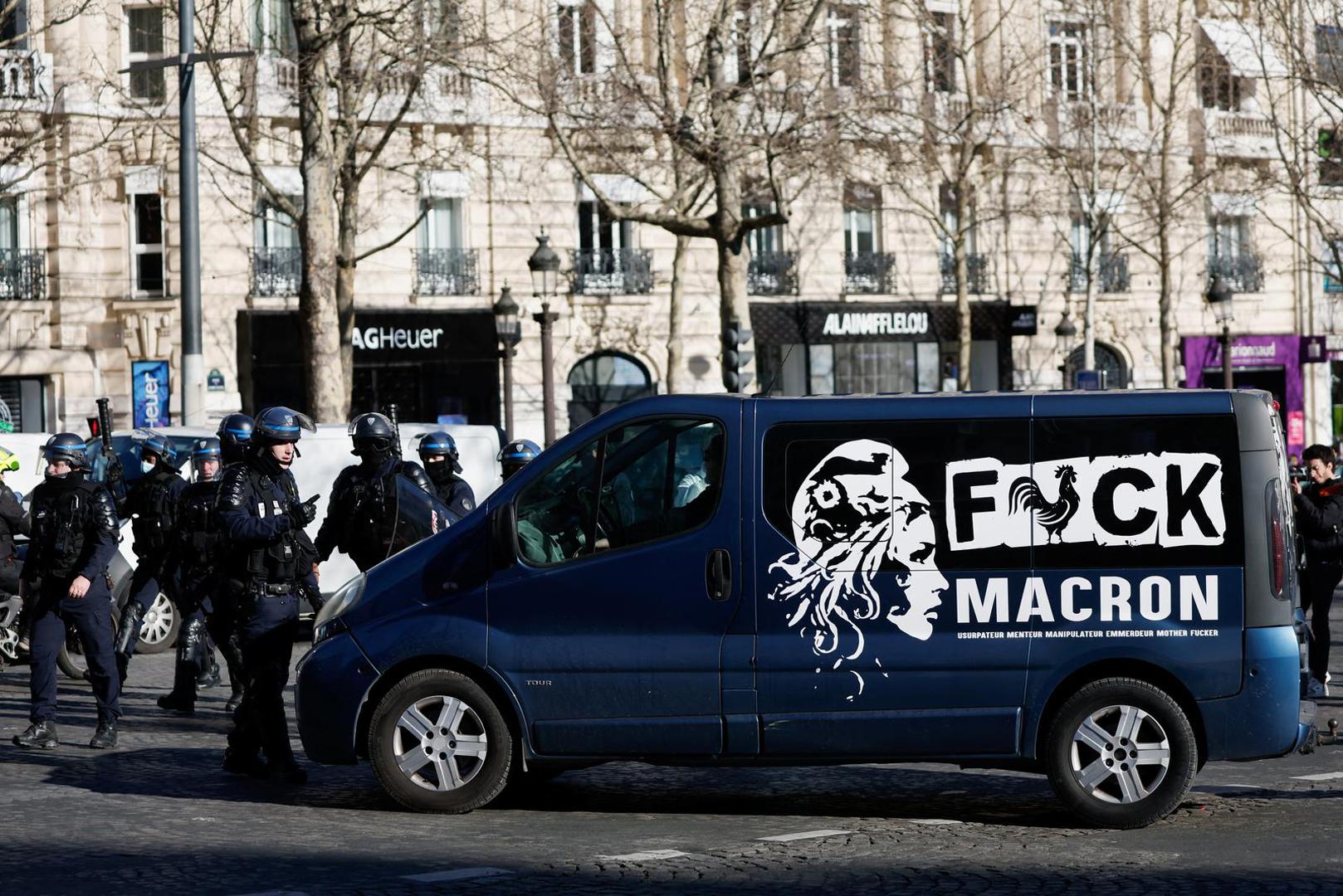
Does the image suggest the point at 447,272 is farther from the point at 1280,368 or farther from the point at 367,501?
the point at 367,501

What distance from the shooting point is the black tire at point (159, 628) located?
16375 mm

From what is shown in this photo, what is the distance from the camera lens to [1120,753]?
838cm

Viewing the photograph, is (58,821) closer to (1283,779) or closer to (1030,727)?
(1030,727)

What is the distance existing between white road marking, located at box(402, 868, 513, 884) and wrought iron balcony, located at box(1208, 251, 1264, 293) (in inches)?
1395

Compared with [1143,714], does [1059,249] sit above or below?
above

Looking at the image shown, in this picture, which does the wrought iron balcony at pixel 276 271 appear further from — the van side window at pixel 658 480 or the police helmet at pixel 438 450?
the van side window at pixel 658 480

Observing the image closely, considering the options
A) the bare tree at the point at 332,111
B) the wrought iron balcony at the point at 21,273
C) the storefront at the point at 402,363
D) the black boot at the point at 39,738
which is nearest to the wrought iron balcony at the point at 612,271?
the storefront at the point at 402,363

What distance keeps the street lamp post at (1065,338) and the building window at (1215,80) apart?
17.2 feet

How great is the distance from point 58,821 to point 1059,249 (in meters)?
31.9

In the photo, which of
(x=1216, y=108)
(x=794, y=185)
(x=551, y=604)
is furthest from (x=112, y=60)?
(x=551, y=604)

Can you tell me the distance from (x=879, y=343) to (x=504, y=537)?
2889cm

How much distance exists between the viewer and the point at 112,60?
30.3 m

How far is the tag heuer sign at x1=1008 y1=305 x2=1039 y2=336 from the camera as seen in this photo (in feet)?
125

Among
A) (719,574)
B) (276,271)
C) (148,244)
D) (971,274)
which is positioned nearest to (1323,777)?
(719,574)
